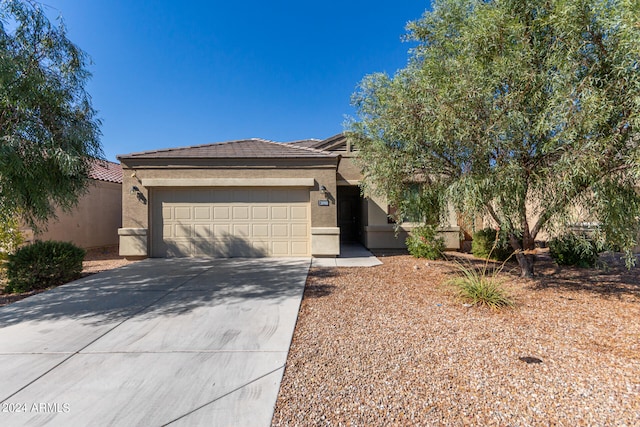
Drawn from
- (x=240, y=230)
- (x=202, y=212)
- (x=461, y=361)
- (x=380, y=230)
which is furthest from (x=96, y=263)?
(x=461, y=361)

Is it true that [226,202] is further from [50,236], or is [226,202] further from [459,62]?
[459,62]

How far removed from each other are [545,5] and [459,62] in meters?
1.48

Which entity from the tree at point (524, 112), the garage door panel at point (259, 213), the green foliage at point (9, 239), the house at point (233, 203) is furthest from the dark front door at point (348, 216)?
the green foliage at point (9, 239)

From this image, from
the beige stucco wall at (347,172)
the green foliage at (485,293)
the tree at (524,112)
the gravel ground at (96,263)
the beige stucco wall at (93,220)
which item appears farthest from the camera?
the beige stucco wall at (347,172)

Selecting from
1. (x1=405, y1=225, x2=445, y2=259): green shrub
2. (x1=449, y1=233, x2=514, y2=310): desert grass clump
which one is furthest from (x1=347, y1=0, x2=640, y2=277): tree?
(x1=405, y1=225, x2=445, y2=259): green shrub

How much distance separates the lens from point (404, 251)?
11242mm

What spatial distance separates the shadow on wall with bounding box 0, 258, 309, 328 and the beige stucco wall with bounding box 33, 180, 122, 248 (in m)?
4.63

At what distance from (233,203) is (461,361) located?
8.22 m

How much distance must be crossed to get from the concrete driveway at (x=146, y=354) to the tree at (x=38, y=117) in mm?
2088

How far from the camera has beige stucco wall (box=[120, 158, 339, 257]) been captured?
9.51 metres

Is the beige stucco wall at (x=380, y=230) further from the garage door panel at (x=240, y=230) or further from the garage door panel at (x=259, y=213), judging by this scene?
the garage door panel at (x=240, y=230)

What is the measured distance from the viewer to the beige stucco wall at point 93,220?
35.6 ft

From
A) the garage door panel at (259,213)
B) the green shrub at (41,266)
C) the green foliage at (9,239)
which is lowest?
the green shrub at (41,266)

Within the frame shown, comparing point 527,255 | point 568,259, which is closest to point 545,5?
point 527,255
